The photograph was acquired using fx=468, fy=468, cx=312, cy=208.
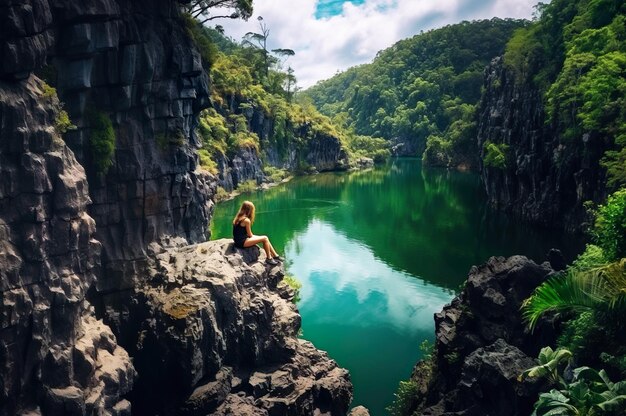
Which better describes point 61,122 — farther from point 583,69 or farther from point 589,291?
point 583,69

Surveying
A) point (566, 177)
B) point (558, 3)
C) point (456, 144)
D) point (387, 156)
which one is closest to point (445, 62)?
point (387, 156)

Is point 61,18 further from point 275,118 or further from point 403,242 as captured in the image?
point 275,118

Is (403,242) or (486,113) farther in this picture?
(486,113)

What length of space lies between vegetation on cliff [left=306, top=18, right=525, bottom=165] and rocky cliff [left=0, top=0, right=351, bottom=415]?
98.0 metres

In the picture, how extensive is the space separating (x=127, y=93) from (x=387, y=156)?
400 feet

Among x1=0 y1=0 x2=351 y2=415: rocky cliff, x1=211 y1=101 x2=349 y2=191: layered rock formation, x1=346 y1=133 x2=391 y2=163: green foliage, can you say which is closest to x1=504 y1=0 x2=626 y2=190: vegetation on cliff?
x1=0 y1=0 x2=351 y2=415: rocky cliff

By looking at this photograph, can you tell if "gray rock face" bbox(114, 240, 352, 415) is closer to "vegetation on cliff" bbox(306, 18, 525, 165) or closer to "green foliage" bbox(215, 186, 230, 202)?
"green foliage" bbox(215, 186, 230, 202)

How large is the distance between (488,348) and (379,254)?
27431 millimetres

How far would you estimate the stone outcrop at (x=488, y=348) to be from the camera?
11.4 m

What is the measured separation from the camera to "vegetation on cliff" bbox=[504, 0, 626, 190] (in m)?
32.2

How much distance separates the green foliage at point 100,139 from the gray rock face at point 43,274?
1798 millimetres

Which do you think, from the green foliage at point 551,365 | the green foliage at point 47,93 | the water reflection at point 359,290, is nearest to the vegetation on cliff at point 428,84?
the water reflection at point 359,290

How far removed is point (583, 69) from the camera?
40.0 metres

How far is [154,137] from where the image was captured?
706 inches
